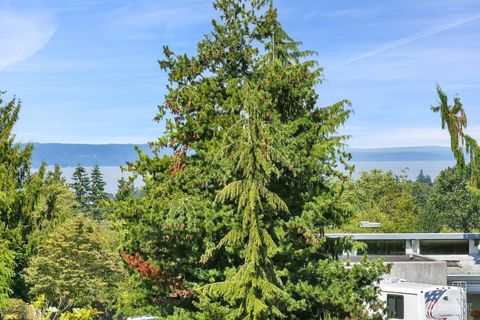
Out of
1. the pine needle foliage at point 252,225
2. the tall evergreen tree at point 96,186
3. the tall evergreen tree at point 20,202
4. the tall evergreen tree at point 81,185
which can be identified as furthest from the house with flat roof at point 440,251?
the tall evergreen tree at point 81,185

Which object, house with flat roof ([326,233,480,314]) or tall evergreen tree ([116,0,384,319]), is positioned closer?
tall evergreen tree ([116,0,384,319])

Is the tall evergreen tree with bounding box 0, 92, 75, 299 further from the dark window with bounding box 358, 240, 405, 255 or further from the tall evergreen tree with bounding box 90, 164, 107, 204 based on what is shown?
the tall evergreen tree with bounding box 90, 164, 107, 204

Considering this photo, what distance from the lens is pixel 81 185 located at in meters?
99.2

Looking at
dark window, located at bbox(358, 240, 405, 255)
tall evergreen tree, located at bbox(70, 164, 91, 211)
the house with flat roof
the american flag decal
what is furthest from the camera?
tall evergreen tree, located at bbox(70, 164, 91, 211)

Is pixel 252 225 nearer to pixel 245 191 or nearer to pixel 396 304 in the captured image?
pixel 245 191

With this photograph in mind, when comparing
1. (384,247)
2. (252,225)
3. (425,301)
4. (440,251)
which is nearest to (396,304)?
(425,301)

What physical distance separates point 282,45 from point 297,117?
2.28 m

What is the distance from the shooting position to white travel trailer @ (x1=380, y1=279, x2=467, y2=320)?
21.0 m

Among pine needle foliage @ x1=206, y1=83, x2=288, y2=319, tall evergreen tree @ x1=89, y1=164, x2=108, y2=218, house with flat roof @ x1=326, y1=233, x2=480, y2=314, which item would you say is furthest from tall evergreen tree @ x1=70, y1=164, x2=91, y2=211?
pine needle foliage @ x1=206, y1=83, x2=288, y2=319

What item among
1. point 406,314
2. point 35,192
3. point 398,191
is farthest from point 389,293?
point 398,191

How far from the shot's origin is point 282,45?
17.8 m

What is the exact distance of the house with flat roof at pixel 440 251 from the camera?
27.7m

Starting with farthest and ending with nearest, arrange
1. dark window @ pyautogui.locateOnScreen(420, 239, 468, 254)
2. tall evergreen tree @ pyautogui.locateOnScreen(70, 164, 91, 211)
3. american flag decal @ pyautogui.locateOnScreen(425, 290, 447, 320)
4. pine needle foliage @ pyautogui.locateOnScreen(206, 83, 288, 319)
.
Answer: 1. tall evergreen tree @ pyautogui.locateOnScreen(70, 164, 91, 211)
2. dark window @ pyautogui.locateOnScreen(420, 239, 468, 254)
3. american flag decal @ pyautogui.locateOnScreen(425, 290, 447, 320)
4. pine needle foliage @ pyautogui.locateOnScreen(206, 83, 288, 319)

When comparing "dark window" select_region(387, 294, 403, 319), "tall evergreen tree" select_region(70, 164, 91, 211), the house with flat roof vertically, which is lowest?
"dark window" select_region(387, 294, 403, 319)
